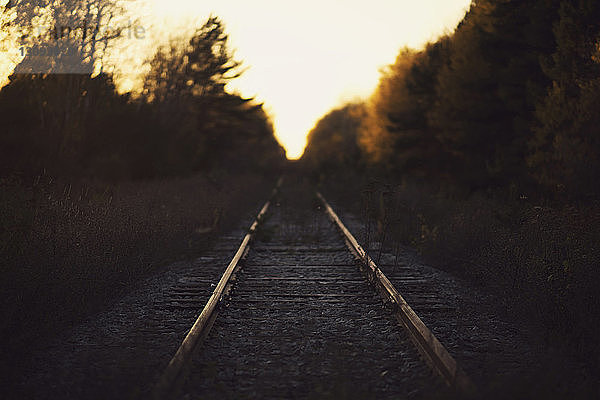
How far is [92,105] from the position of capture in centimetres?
1816

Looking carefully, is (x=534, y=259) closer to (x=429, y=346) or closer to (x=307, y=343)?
(x=429, y=346)

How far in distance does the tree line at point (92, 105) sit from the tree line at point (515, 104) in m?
12.8

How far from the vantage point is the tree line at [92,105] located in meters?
13.6

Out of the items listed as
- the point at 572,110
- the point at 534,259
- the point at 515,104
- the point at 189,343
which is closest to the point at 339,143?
the point at 515,104

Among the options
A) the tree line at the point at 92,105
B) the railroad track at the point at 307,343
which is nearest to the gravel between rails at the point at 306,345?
the railroad track at the point at 307,343

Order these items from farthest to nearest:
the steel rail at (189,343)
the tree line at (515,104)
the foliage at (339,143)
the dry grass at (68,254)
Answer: the foliage at (339,143) < the tree line at (515,104) < the dry grass at (68,254) < the steel rail at (189,343)

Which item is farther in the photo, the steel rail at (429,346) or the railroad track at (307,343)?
the railroad track at (307,343)

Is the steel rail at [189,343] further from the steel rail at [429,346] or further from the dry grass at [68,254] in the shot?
the steel rail at [429,346]

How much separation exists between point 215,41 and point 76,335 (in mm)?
31635

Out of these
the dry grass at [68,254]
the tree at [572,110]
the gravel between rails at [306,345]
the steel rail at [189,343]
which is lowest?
the gravel between rails at [306,345]

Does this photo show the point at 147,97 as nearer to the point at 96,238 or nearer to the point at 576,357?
the point at 96,238

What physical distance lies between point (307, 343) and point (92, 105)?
15.9 m

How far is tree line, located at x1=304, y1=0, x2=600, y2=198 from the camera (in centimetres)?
1304

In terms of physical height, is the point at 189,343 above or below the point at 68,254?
below
